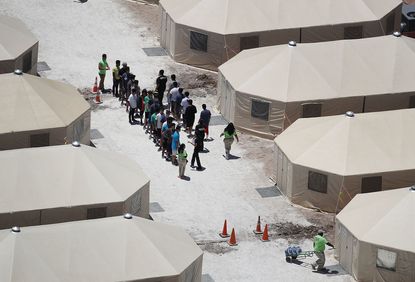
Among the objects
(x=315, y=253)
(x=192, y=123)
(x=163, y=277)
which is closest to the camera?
(x=163, y=277)

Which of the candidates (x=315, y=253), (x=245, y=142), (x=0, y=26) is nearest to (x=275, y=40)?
(x=245, y=142)

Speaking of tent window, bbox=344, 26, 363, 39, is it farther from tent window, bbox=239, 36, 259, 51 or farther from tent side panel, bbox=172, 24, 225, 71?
tent side panel, bbox=172, 24, 225, 71

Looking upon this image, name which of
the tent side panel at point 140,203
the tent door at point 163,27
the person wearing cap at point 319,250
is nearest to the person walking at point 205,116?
the tent side panel at point 140,203

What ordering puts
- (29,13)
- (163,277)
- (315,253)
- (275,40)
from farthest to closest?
(29,13), (275,40), (315,253), (163,277)

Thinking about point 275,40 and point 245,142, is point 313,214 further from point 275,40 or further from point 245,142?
point 275,40

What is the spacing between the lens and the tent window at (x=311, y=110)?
197ft

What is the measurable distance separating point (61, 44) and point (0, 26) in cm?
494

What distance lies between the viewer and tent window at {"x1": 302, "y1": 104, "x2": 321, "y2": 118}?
60.0 meters

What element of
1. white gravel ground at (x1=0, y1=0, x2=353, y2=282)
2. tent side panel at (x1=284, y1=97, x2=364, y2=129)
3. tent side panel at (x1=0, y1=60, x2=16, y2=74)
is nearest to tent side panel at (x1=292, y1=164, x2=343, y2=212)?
white gravel ground at (x1=0, y1=0, x2=353, y2=282)

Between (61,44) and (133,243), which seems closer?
(133,243)

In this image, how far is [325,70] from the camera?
60938mm

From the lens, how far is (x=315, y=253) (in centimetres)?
5103

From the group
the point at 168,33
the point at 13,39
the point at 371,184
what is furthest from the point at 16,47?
the point at 371,184

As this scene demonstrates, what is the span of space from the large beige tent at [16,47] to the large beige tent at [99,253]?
46.8ft
